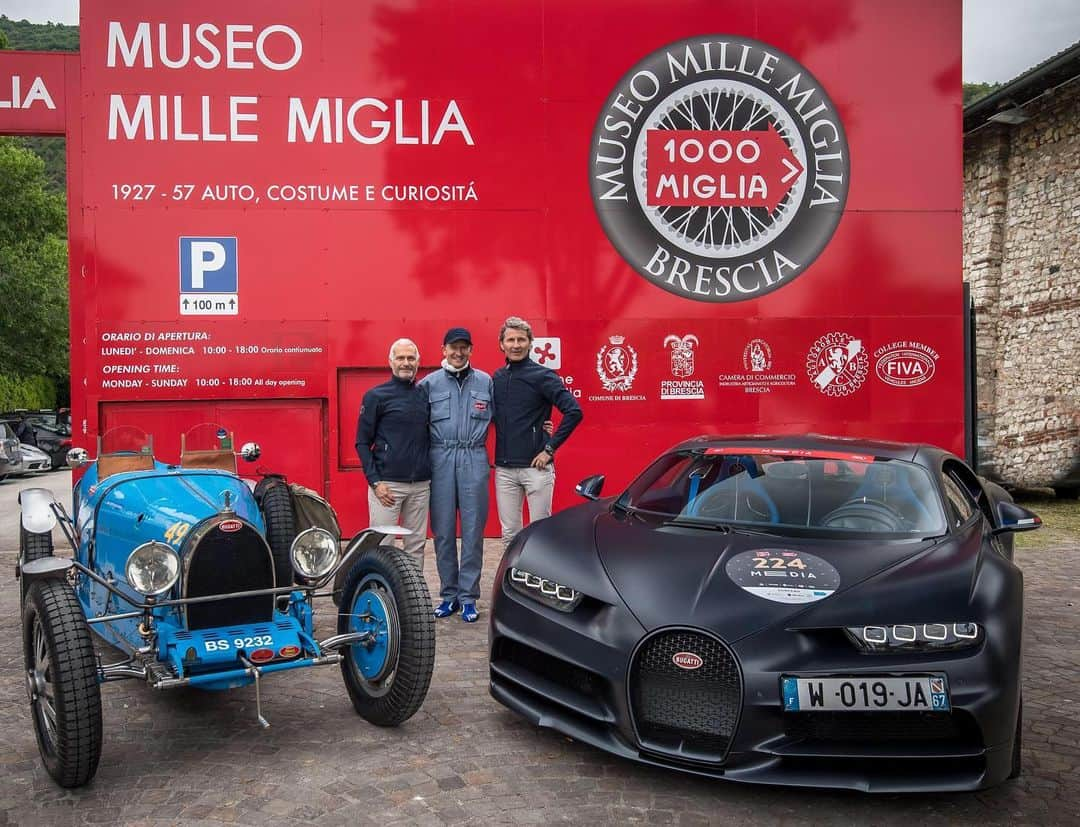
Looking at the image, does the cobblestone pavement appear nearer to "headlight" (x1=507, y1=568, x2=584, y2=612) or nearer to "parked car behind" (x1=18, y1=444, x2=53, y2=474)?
"headlight" (x1=507, y1=568, x2=584, y2=612)

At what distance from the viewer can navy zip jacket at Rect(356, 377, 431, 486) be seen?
5.51 m

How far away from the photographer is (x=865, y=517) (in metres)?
3.82

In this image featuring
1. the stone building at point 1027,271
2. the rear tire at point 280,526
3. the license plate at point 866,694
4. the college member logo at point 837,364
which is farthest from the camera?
the stone building at point 1027,271

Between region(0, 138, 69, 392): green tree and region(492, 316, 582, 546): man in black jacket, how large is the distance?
2589 cm

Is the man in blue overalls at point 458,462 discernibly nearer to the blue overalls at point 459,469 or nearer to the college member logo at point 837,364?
the blue overalls at point 459,469

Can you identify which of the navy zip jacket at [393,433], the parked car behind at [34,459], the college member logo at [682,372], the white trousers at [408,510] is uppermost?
the college member logo at [682,372]

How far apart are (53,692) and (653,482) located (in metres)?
2.67

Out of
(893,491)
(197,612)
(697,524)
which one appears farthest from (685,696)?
(197,612)

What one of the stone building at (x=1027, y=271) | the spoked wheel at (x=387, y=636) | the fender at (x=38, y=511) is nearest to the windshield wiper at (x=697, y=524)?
the spoked wheel at (x=387, y=636)

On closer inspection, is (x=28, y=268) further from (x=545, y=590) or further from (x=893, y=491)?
(x=893, y=491)

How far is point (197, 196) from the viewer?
823 cm

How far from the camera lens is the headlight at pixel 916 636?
2.96 meters

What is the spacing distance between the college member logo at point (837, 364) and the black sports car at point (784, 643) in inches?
193

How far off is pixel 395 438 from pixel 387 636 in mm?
2006
